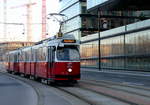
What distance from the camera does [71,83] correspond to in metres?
29.0

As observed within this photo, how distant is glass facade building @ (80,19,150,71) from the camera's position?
59.4 metres

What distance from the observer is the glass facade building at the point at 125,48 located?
195 ft

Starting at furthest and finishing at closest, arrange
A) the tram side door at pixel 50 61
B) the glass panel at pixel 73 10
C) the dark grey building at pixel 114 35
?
the glass panel at pixel 73 10, the dark grey building at pixel 114 35, the tram side door at pixel 50 61

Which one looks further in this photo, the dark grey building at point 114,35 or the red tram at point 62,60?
the dark grey building at point 114,35

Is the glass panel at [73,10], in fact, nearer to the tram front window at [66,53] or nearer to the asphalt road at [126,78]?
the asphalt road at [126,78]

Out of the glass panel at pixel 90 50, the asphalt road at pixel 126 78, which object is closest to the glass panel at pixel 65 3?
the glass panel at pixel 90 50

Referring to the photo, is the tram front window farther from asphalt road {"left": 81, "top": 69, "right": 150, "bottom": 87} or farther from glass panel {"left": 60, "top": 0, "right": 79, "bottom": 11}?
glass panel {"left": 60, "top": 0, "right": 79, "bottom": 11}

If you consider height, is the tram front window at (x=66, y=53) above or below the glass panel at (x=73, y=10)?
below

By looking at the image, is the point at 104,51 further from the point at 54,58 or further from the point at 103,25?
the point at 54,58

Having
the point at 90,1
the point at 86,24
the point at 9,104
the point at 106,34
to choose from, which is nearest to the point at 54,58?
the point at 9,104

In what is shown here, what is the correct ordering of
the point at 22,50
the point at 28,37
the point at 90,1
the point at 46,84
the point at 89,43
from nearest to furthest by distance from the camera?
1. the point at 46,84
2. the point at 22,50
3. the point at 90,1
4. the point at 89,43
5. the point at 28,37

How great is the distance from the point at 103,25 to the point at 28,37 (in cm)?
1895

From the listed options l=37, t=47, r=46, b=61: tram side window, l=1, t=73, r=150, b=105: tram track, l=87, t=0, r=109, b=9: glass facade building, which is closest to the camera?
l=1, t=73, r=150, b=105: tram track

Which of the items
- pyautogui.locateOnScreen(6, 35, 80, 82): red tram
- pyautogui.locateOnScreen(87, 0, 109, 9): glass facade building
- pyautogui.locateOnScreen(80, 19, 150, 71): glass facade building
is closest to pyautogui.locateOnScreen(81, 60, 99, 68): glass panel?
pyautogui.locateOnScreen(80, 19, 150, 71): glass facade building
